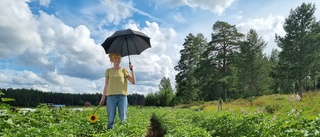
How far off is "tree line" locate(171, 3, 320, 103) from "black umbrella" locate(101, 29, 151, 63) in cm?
1984

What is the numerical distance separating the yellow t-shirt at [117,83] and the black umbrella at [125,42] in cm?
70

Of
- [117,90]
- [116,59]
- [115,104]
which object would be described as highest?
[116,59]

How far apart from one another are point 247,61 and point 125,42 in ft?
130

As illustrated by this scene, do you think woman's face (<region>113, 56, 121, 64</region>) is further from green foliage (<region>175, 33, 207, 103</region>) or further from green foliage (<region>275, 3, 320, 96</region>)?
green foliage (<region>175, 33, 207, 103</region>)

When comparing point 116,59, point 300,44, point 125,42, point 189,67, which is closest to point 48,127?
point 116,59

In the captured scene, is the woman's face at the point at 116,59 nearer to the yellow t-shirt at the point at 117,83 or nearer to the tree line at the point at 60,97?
the yellow t-shirt at the point at 117,83

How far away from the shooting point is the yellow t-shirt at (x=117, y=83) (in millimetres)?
6891

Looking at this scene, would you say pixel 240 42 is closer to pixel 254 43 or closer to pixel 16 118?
pixel 254 43

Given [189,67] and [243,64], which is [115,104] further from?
[189,67]

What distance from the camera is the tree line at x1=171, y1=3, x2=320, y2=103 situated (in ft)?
113

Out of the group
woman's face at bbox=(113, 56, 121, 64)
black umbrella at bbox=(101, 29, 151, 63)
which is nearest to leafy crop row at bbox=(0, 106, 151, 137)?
woman's face at bbox=(113, 56, 121, 64)

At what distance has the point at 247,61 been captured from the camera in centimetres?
4472

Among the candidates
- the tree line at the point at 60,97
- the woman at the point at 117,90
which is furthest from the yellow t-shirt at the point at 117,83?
the tree line at the point at 60,97

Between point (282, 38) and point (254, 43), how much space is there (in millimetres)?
9390
